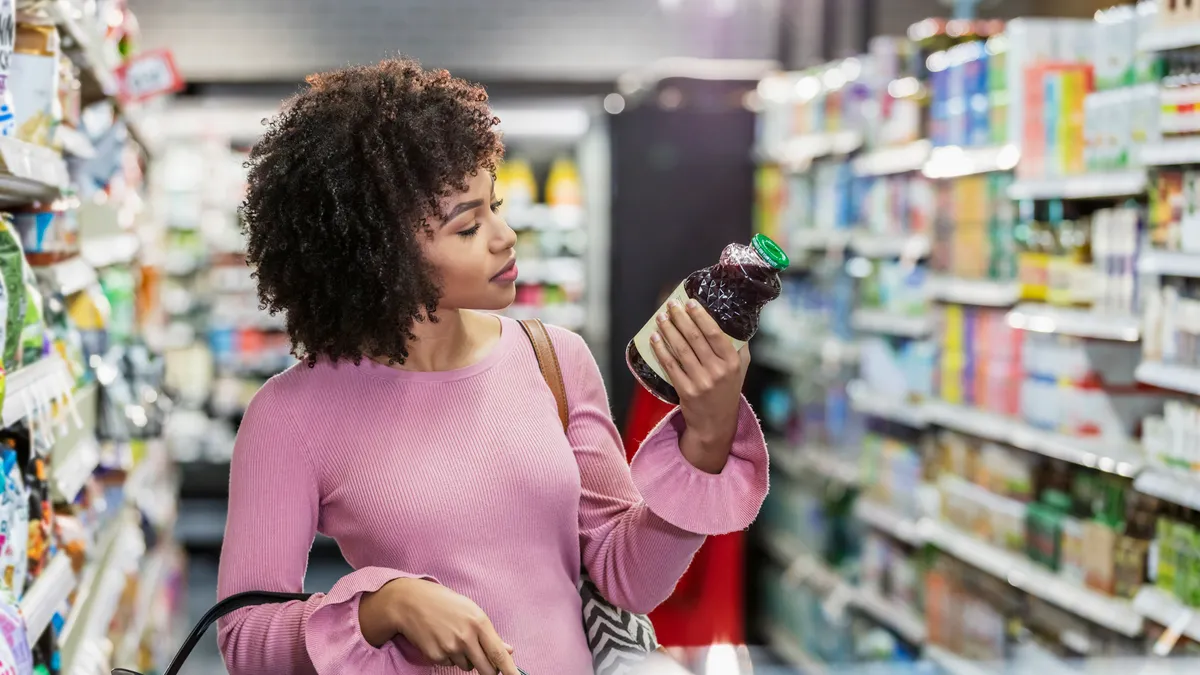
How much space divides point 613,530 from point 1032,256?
284cm

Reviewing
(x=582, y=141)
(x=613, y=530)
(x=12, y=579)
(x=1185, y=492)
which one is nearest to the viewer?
(x=613, y=530)

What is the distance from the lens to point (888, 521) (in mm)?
5262

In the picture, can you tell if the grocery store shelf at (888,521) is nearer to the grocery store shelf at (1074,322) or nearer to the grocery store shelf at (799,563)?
the grocery store shelf at (799,563)

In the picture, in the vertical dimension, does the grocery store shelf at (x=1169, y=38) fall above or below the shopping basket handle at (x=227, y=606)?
above

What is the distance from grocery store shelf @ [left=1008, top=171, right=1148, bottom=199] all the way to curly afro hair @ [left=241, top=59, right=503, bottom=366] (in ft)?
A: 8.25

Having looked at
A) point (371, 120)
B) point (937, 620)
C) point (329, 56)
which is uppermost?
point (329, 56)

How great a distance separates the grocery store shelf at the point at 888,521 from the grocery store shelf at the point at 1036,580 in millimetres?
104

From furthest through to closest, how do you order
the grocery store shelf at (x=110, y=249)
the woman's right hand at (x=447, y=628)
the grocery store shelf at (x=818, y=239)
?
the grocery store shelf at (x=818, y=239)
the grocery store shelf at (x=110, y=249)
the woman's right hand at (x=447, y=628)

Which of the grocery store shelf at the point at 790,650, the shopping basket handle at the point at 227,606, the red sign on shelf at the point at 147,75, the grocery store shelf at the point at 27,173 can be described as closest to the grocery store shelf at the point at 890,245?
the grocery store shelf at the point at 790,650

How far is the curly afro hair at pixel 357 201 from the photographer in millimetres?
1587

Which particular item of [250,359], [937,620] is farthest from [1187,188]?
[250,359]

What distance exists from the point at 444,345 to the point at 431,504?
0.23 meters

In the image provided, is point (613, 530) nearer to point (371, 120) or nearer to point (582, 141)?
point (371, 120)

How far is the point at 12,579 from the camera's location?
1957 millimetres
